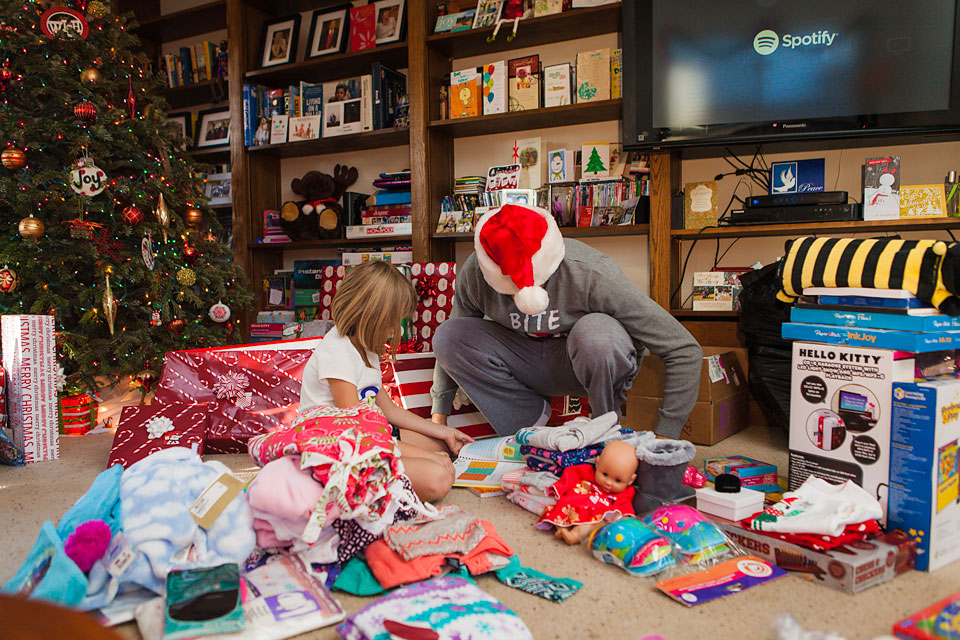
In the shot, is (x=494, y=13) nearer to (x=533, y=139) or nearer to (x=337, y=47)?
(x=533, y=139)

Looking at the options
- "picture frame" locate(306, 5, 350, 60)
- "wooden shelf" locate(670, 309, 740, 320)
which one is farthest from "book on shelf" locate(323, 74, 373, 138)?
"wooden shelf" locate(670, 309, 740, 320)

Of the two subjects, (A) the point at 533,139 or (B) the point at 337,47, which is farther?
(B) the point at 337,47

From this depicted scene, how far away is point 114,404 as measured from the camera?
267cm

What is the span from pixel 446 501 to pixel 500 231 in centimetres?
72

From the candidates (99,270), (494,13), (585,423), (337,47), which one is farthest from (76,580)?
(337,47)

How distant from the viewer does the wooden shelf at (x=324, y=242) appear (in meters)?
3.12

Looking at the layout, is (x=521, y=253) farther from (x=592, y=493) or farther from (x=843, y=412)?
(x=843, y=412)

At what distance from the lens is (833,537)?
108 centimetres

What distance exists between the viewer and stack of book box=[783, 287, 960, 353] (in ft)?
3.88

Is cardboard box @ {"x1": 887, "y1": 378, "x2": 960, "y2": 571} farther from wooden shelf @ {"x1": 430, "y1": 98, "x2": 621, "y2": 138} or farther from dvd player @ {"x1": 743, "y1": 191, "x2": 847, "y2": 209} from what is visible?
wooden shelf @ {"x1": 430, "y1": 98, "x2": 621, "y2": 138}

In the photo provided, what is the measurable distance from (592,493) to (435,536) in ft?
1.21

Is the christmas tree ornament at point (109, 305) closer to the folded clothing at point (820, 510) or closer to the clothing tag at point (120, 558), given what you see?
the clothing tag at point (120, 558)

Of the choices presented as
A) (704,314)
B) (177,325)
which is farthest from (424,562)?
(177,325)

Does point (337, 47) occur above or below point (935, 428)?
above
